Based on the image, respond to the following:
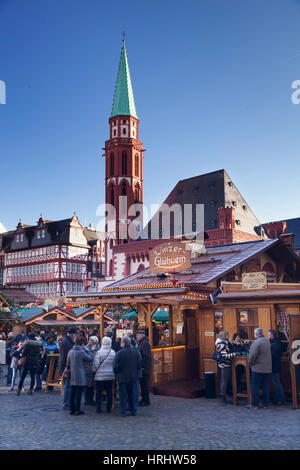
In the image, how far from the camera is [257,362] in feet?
34.4

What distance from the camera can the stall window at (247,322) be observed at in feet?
40.7

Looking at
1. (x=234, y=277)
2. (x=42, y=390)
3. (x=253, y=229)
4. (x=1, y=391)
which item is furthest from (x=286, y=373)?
(x=253, y=229)

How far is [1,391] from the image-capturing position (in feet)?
45.2

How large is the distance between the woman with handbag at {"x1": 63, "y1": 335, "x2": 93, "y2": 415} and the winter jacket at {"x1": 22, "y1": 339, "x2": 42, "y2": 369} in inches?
106

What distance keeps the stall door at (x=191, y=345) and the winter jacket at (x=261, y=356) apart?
451 centimetres

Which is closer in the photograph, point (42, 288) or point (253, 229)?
point (253, 229)

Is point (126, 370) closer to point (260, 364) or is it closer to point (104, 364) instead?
→ point (104, 364)

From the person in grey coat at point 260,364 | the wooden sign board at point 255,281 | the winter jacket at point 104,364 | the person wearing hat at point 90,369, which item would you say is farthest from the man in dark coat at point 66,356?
the wooden sign board at point 255,281

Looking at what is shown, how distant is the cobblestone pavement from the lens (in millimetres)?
7465

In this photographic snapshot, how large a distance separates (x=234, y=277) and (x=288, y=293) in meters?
4.89

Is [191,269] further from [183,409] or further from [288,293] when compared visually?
[183,409]

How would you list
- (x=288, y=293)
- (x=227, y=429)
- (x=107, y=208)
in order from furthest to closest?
1. (x=107, y=208)
2. (x=288, y=293)
3. (x=227, y=429)

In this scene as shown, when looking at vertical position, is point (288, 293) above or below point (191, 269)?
below
